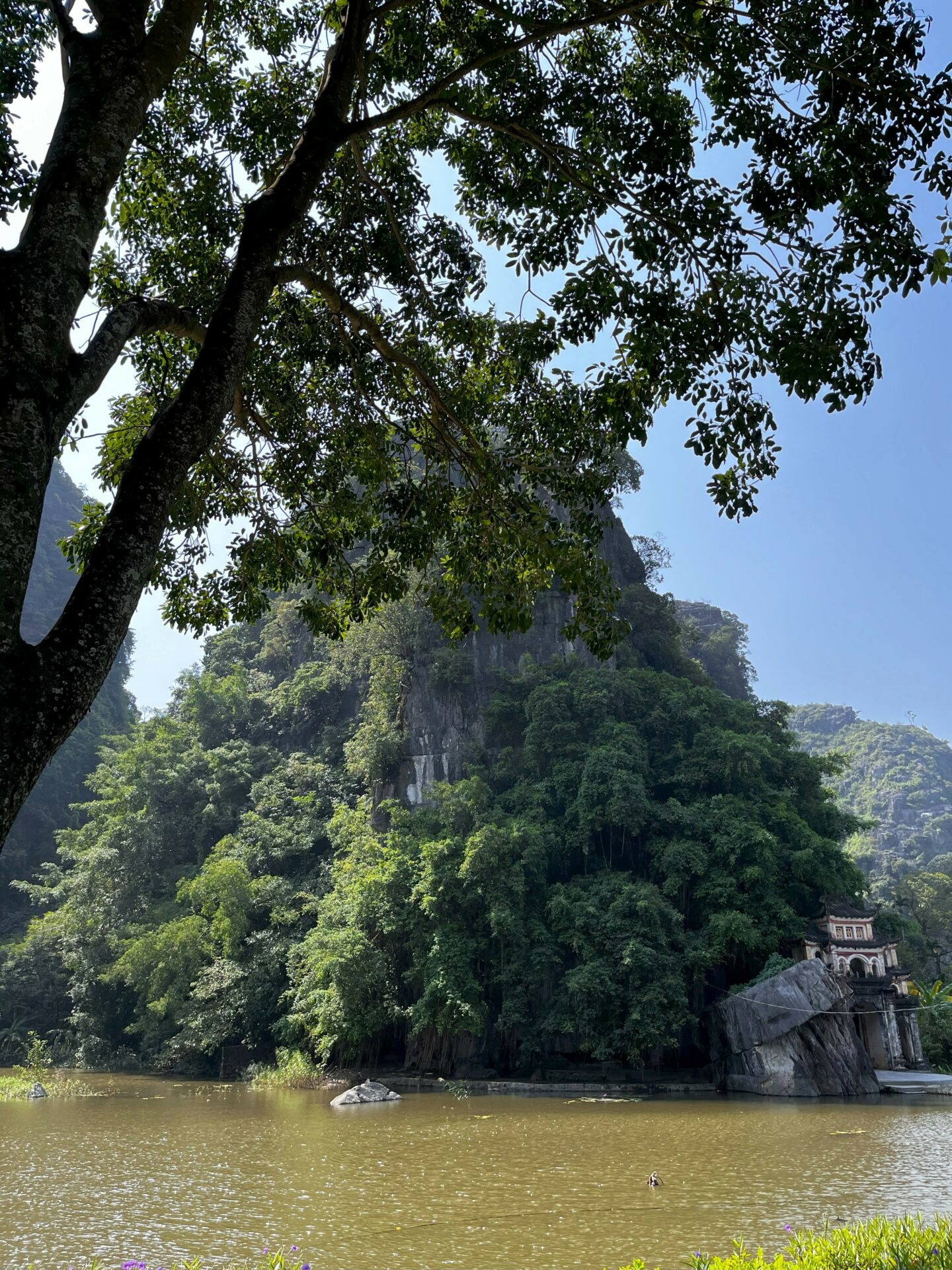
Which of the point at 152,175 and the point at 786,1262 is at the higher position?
the point at 152,175

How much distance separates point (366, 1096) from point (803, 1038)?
8434 mm

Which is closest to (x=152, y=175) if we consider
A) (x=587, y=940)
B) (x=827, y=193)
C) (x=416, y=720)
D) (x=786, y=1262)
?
(x=827, y=193)

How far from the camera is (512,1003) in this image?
19.1 metres

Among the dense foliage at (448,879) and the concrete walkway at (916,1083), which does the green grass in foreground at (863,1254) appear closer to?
the dense foliage at (448,879)

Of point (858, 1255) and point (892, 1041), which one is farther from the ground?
point (858, 1255)

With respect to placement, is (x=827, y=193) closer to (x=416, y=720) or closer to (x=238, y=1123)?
(x=238, y=1123)

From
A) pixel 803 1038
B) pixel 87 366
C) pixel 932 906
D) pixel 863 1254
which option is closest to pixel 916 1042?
pixel 803 1038

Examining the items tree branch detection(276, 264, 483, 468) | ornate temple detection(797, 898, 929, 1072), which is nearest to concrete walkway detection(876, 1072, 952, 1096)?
ornate temple detection(797, 898, 929, 1072)

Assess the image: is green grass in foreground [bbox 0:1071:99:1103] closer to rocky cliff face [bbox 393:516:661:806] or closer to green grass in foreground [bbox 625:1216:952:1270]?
rocky cliff face [bbox 393:516:661:806]

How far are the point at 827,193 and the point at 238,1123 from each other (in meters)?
14.9

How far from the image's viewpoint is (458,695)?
26.6m

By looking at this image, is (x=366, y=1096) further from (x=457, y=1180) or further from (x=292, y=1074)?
(x=457, y=1180)

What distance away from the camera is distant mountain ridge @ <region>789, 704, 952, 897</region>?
6178cm

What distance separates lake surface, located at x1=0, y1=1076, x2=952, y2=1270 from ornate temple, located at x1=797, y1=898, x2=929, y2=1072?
392 centimetres
